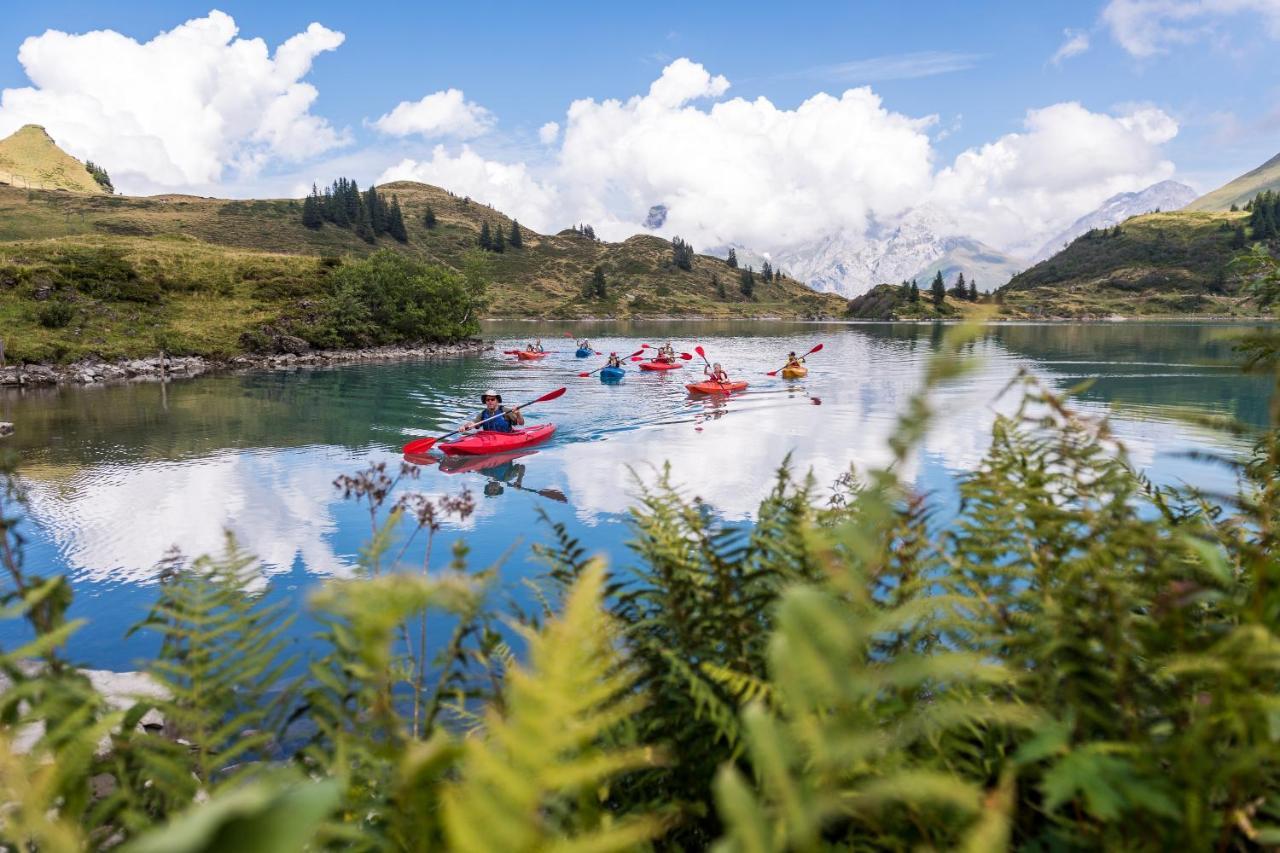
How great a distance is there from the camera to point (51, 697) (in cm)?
160

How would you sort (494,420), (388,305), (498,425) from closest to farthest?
(494,420)
(498,425)
(388,305)

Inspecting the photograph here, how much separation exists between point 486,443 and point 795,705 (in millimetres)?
22392

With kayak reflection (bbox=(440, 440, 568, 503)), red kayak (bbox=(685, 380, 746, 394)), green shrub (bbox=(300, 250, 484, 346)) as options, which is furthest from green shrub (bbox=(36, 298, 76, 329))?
red kayak (bbox=(685, 380, 746, 394))

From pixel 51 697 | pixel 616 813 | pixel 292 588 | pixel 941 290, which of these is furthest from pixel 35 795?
pixel 941 290

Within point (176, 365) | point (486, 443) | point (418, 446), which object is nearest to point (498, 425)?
point (486, 443)

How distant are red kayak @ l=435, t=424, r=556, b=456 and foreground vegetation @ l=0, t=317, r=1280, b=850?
1975cm

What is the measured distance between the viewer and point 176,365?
44.6 m

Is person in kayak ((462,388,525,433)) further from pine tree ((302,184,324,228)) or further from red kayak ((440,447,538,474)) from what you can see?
pine tree ((302,184,324,228))

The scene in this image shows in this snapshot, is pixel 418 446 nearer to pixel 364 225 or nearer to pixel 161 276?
pixel 161 276

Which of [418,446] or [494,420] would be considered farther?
[494,420]

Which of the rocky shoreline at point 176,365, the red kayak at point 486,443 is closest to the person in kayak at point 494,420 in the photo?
the red kayak at point 486,443

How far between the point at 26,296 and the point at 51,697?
62988mm

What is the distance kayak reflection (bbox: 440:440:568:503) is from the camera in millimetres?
19188

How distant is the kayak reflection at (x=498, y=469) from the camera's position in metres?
19.2
